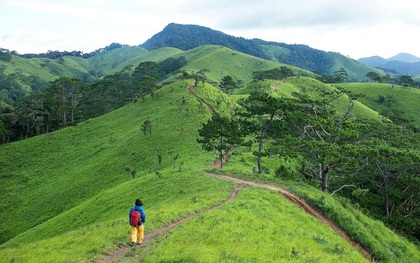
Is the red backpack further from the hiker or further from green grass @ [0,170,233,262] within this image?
green grass @ [0,170,233,262]

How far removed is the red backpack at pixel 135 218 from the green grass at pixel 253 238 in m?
1.36

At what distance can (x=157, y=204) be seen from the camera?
26.0 meters

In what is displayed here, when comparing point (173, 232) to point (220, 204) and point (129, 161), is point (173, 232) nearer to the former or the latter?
point (220, 204)

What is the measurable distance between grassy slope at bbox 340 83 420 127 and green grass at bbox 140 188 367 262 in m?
109

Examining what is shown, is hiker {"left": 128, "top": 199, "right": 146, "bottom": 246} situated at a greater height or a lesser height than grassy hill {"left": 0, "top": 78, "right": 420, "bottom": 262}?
greater

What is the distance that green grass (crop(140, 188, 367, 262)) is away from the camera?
12.3 metres

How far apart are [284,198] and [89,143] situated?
55.9 meters

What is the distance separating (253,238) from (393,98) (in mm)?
127811

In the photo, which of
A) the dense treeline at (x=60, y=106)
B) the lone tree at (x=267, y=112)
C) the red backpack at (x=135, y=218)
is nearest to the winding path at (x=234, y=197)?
the red backpack at (x=135, y=218)

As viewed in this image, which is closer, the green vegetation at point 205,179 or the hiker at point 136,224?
the hiker at point 136,224

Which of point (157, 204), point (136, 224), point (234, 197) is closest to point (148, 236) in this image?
point (136, 224)

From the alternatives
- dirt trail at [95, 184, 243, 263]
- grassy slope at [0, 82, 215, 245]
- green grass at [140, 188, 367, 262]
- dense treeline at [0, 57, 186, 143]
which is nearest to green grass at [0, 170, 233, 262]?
dirt trail at [95, 184, 243, 263]

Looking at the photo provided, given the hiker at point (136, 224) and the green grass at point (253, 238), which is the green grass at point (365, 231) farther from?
the hiker at point (136, 224)

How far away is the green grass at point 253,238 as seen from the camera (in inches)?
484
